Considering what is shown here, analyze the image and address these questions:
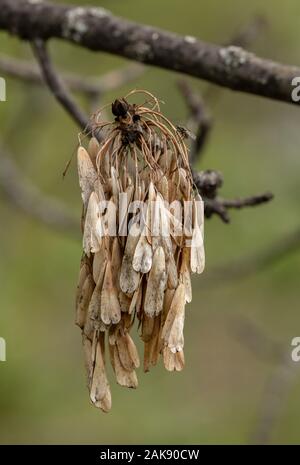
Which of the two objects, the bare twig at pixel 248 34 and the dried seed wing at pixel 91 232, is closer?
the dried seed wing at pixel 91 232

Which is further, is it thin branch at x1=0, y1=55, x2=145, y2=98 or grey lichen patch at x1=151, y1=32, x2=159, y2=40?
thin branch at x1=0, y1=55, x2=145, y2=98

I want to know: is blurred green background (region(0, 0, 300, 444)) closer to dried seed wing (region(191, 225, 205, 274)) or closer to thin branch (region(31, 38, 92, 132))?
thin branch (region(31, 38, 92, 132))

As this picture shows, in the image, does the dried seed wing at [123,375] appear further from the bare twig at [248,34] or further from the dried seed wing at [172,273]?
the bare twig at [248,34]

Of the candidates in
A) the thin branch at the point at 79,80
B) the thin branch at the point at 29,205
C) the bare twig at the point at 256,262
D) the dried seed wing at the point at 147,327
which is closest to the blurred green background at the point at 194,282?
the bare twig at the point at 256,262

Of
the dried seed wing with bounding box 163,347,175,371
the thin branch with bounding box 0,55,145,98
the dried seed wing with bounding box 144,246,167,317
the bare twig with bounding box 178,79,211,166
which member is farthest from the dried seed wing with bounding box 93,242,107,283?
the thin branch with bounding box 0,55,145,98

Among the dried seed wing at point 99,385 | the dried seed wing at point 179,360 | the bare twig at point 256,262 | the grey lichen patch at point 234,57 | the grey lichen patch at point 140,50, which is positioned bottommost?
the dried seed wing at point 99,385

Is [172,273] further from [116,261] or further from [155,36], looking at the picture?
[155,36]
